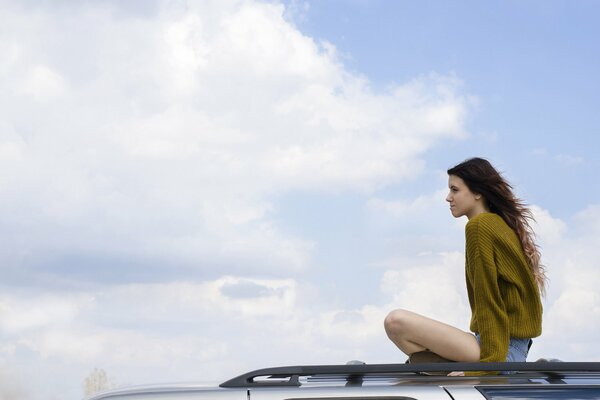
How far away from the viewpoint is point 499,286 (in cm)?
555

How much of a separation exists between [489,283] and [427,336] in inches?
20.1

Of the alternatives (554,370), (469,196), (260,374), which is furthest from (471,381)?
(469,196)

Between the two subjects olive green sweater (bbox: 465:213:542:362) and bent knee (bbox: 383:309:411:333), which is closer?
bent knee (bbox: 383:309:411:333)

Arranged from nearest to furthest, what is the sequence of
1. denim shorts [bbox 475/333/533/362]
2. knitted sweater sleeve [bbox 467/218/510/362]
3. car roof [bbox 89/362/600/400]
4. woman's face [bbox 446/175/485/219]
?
car roof [bbox 89/362/600/400] < knitted sweater sleeve [bbox 467/218/510/362] < denim shorts [bbox 475/333/533/362] < woman's face [bbox 446/175/485/219]

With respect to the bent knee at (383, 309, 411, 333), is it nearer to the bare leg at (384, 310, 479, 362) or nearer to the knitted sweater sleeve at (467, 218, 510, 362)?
the bare leg at (384, 310, 479, 362)

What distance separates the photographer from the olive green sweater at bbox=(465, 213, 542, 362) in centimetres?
537

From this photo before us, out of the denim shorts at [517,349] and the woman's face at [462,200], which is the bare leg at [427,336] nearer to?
A: the denim shorts at [517,349]

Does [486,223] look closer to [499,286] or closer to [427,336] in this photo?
[499,286]

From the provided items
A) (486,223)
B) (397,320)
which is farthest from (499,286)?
(397,320)

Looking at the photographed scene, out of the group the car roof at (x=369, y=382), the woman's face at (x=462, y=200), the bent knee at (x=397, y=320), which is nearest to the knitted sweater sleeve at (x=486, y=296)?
the woman's face at (x=462, y=200)

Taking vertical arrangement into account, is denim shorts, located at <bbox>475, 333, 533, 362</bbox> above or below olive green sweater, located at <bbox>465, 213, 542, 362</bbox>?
below

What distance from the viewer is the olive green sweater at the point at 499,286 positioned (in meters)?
5.37

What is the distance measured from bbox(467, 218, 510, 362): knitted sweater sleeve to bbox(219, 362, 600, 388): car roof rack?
89 cm

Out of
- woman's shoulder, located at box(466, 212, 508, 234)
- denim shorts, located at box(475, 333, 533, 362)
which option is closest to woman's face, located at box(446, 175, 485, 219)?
woman's shoulder, located at box(466, 212, 508, 234)
